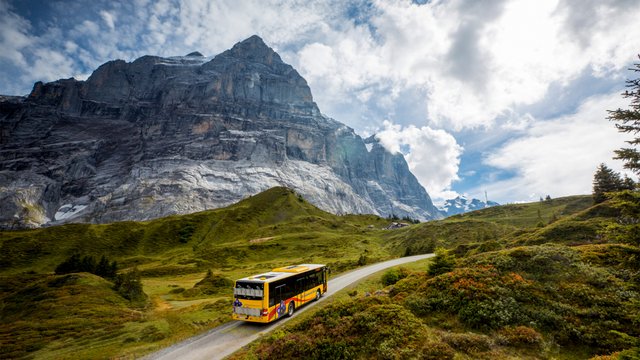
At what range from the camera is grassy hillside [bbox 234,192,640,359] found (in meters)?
13.8

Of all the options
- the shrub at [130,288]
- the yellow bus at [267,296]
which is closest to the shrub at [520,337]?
the yellow bus at [267,296]

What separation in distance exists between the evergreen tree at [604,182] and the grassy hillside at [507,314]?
45.7 m

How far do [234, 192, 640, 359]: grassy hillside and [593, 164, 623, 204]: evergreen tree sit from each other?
45739mm

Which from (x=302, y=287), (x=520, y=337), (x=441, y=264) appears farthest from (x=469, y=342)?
(x=302, y=287)

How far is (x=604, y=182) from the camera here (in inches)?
2233

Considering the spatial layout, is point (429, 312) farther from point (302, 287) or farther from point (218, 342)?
point (218, 342)

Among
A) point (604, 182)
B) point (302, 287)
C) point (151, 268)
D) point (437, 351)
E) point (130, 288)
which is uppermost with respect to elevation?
point (604, 182)

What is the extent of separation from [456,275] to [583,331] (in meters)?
7.34

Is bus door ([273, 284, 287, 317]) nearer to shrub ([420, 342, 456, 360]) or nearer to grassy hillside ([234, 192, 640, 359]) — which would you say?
grassy hillside ([234, 192, 640, 359])

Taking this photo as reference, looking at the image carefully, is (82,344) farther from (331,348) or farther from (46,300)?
(331,348)

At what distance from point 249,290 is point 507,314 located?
18343 mm

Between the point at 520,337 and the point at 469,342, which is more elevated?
the point at 520,337

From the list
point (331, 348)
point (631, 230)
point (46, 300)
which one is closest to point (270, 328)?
point (331, 348)

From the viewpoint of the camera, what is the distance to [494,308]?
17.0 meters
